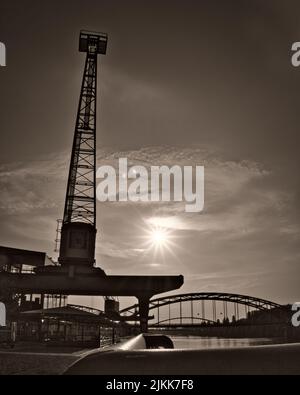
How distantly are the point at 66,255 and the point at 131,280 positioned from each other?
870cm

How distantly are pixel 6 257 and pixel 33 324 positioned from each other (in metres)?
13.2

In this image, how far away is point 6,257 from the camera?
1969 inches

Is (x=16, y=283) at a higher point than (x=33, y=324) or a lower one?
higher

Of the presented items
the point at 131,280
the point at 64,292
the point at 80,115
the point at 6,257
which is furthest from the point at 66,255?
the point at 80,115

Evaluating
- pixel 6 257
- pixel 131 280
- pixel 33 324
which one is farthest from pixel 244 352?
pixel 6 257

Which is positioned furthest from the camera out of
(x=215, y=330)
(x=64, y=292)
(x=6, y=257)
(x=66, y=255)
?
(x=215, y=330)

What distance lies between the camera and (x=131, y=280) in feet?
120

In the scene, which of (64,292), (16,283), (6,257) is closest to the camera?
(16,283)
